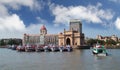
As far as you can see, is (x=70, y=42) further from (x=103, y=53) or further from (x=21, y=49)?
(x=103, y=53)

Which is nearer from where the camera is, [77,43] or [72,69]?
[72,69]

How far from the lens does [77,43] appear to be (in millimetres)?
172125

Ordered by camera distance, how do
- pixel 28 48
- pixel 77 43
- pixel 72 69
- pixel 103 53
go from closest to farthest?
pixel 72 69, pixel 103 53, pixel 28 48, pixel 77 43

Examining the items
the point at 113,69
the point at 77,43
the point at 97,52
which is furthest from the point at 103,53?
the point at 77,43

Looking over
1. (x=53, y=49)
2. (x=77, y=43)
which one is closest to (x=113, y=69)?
→ (x=53, y=49)

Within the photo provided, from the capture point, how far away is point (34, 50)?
328 feet

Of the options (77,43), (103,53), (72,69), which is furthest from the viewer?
(77,43)

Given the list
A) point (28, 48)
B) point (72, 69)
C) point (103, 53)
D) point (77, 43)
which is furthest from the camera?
point (77, 43)

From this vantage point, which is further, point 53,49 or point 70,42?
point 70,42

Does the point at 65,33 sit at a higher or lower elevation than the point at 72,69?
A: higher

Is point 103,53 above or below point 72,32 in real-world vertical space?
below

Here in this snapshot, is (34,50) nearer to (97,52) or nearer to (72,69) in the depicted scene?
(97,52)

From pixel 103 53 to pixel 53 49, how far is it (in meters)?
34.0

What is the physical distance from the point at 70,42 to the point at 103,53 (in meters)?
106
